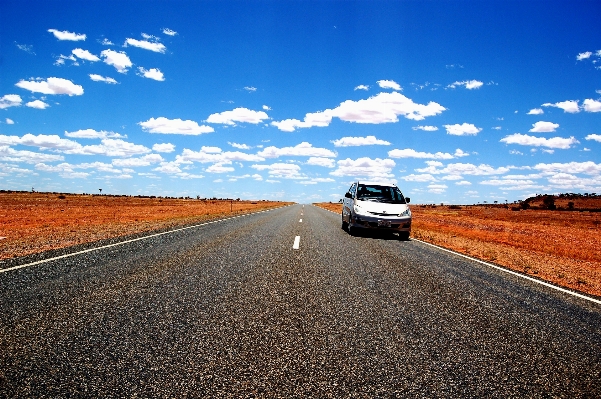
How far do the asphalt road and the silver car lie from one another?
6.18m

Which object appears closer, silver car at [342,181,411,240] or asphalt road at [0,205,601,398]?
asphalt road at [0,205,601,398]

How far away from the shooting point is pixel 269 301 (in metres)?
4.75

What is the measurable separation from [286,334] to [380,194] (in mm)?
11764

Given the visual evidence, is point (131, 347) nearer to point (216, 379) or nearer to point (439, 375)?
point (216, 379)

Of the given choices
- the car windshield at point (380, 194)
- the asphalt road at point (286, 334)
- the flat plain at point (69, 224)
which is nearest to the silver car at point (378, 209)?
the car windshield at point (380, 194)

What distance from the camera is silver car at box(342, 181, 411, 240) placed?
1308cm

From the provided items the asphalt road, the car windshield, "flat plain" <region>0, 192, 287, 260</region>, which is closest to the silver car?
the car windshield

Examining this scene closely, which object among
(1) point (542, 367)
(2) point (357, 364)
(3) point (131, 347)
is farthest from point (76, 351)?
(1) point (542, 367)

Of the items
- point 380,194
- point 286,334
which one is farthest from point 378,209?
point 286,334

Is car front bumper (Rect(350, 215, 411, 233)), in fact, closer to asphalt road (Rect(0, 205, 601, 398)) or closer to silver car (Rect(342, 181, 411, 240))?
silver car (Rect(342, 181, 411, 240))

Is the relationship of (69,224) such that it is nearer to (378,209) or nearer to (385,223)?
(378,209)

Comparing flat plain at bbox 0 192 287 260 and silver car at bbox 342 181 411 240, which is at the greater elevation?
silver car at bbox 342 181 411 240

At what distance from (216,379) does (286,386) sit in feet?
1.63

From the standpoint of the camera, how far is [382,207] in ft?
44.4
